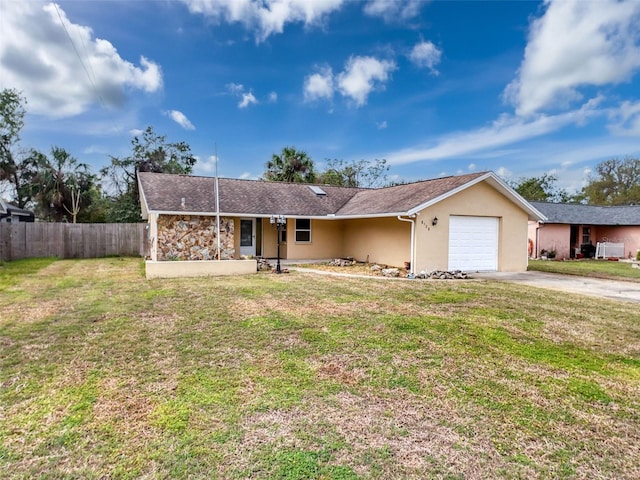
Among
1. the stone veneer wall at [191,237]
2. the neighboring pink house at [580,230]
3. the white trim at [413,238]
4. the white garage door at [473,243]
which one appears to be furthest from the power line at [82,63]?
the neighboring pink house at [580,230]

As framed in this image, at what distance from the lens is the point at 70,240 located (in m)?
18.1

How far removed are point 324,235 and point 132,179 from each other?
19.0m

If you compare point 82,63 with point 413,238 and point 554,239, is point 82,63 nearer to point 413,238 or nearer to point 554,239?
point 413,238

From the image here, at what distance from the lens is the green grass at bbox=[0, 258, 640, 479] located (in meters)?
2.71

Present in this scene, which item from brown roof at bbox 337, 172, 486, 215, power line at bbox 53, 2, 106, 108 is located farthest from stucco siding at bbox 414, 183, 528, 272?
power line at bbox 53, 2, 106, 108

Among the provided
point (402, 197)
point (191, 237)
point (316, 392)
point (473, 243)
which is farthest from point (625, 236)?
point (316, 392)

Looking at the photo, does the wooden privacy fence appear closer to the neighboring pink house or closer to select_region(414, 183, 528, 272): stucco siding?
select_region(414, 183, 528, 272): stucco siding

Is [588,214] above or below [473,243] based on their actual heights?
above

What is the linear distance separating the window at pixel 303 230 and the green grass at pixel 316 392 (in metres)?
9.54

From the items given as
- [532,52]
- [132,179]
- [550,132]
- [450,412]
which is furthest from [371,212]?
[132,179]

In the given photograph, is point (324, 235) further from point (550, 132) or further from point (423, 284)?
point (550, 132)

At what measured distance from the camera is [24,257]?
17125 mm

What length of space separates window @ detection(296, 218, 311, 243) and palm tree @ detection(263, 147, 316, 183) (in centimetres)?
1143

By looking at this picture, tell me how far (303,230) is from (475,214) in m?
7.43
